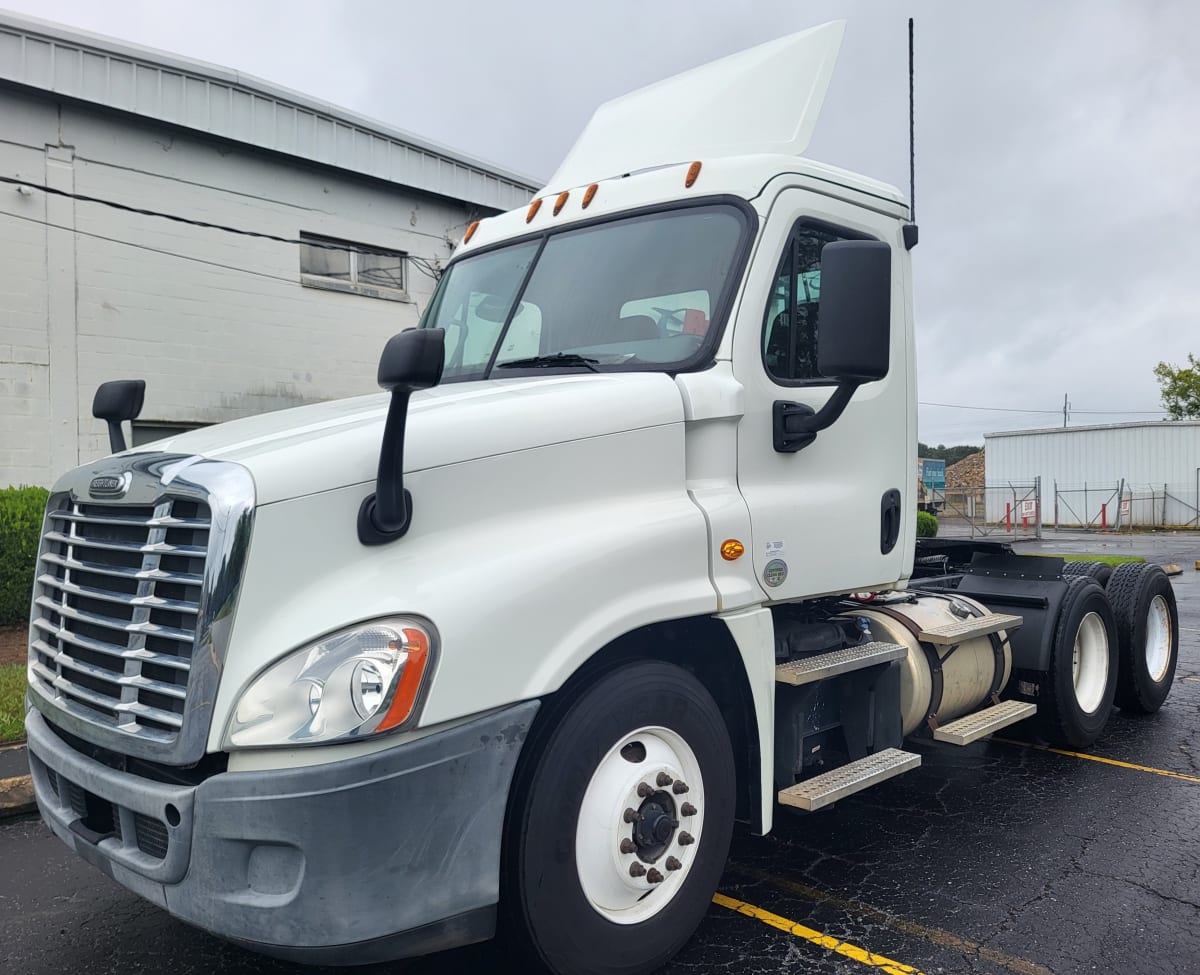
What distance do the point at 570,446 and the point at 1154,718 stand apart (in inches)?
228

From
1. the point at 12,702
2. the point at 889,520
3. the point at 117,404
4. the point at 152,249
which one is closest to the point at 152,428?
the point at 152,249

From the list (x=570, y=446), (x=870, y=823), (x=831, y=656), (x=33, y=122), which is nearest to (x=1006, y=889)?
(x=870, y=823)

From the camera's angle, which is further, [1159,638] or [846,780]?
[1159,638]

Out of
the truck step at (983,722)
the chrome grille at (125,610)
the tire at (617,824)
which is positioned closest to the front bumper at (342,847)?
the tire at (617,824)

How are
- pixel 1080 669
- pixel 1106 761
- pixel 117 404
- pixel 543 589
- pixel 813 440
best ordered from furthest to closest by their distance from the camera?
pixel 1080 669
pixel 1106 761
pixel 117 404
pixel 813 440
pixel 543 589

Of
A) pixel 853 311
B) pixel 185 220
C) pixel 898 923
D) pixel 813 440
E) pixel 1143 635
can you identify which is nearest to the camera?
pixel 853 311

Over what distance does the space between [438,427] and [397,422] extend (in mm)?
289

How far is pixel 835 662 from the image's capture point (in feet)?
12.9

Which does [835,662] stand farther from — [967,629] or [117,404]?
[117,404]

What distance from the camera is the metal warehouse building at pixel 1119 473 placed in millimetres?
38812

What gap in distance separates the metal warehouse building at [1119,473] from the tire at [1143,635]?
35.1 m

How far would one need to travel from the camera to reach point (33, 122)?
11.1 metres

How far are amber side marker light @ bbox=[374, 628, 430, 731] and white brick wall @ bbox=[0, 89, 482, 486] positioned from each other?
33.9ft

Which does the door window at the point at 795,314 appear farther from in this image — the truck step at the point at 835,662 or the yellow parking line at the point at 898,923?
the yellow parking line at the point at 898,923
